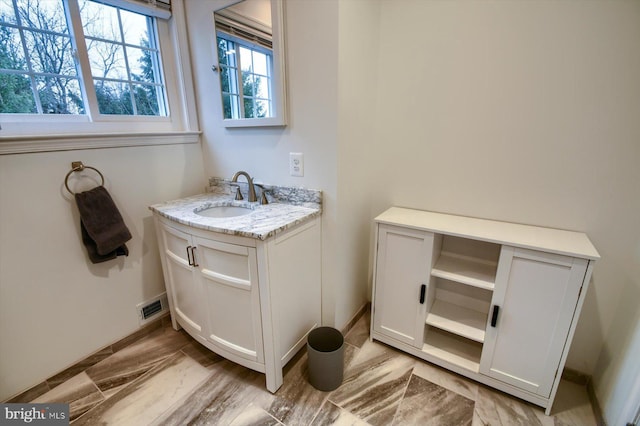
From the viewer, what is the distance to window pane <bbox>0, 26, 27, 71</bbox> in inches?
50.2

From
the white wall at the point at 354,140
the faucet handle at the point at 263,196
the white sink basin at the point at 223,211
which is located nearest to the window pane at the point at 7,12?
the white sink basin at the point at 223,211

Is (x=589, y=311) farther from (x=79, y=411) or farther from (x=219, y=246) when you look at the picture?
(x=79, y=411)

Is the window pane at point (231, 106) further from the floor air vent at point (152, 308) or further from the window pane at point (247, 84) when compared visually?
the floor air vent at point (152, 308)

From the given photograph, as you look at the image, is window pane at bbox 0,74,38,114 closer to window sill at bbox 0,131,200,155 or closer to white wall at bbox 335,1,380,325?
window sill at bbox 0,131,200,155

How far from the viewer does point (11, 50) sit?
1.30 m

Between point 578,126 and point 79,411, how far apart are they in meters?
2.72

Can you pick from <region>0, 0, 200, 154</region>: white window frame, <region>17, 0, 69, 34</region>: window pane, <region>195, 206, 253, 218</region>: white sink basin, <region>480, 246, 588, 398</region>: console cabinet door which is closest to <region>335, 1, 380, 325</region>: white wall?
<region>195, 206, 253, 218</region>: white sink basin

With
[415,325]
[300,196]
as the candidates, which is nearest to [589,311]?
[415,325]

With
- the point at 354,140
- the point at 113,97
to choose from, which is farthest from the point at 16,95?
the point at 354,140

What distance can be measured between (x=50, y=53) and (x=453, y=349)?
104 inches

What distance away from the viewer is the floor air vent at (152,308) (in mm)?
1844

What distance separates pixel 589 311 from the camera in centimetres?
142

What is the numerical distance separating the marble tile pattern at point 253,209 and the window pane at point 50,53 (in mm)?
808

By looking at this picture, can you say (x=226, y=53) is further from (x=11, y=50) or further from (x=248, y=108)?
(x=11, y=50)
